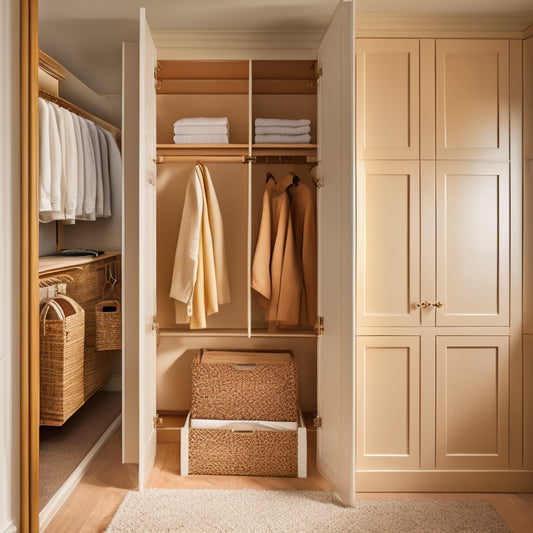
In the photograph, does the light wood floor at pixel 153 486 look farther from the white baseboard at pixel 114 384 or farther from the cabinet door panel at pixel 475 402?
the white baseboard at pixel 114 384

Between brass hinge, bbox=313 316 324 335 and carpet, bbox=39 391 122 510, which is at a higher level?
brass hinge, bbox=313 316 324 335

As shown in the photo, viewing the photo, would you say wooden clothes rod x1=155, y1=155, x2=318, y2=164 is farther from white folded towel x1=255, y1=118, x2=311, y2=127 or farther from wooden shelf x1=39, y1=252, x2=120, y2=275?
wooden shelf x1=39, y1=252, x2=120, y2=275

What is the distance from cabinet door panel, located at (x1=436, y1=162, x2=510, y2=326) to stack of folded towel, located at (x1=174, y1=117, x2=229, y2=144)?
1282 millimetres

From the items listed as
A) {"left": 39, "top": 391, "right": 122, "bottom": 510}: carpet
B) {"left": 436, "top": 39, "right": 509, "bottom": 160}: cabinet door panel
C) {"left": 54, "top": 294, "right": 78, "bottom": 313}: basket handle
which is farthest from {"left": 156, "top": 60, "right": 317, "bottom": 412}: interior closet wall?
{"left": 436, "top": 39, "right": 509, "bottom": 160}: cabinet door panel

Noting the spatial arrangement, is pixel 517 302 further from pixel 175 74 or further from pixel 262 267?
pixel 175 74

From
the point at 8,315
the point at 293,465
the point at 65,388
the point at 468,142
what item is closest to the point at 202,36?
the point at 468,142

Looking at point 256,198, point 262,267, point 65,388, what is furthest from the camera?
point 256,198

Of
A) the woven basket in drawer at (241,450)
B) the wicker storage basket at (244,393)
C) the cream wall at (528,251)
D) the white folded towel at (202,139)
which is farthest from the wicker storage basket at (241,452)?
the white folded towel at (202,139)

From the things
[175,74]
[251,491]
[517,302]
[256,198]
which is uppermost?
[175,74]

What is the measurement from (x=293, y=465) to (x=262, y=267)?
1102 millimetres

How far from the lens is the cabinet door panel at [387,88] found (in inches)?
98.2

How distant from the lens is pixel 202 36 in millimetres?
2762

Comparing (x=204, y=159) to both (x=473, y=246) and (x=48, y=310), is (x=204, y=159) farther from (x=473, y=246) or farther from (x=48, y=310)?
(x=473, y=246)

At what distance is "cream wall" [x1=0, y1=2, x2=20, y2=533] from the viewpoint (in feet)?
6.03
